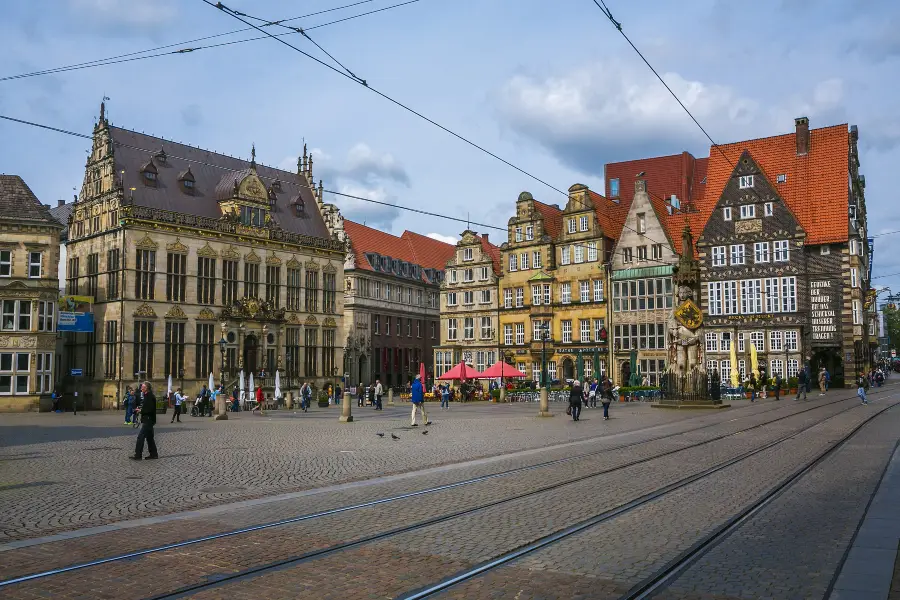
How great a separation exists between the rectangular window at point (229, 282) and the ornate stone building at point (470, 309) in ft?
63.4

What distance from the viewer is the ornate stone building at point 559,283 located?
6022cm

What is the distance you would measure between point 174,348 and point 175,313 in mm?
2331

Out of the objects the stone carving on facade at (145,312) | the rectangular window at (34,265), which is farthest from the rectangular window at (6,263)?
the stone carving on facade at (145,312)

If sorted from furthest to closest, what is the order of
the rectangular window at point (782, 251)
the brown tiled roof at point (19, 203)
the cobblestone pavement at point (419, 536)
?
the rectangular window at point (782, 251) < the brown tiled roof at point (19, 203) < the cobblestone pavement at point (419, 536)

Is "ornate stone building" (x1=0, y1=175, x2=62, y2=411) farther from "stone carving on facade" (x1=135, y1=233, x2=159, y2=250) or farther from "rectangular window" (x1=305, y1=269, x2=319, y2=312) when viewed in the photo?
"rectangular window" (x1=305, y1=269, x2=319, y2=312)

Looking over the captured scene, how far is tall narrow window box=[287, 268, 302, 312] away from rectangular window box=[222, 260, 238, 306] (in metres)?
5.00

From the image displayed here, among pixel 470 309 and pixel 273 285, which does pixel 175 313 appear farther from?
pixel 470 309

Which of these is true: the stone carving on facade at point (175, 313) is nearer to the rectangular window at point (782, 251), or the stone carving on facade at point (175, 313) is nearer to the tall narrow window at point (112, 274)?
the tall narrow window at point (112, 274)

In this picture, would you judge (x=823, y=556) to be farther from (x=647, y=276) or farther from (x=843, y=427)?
(x=647, y=276)

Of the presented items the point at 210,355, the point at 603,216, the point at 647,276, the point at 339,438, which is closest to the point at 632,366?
the point at 647,276

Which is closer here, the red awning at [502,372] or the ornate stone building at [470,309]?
the red awning at [502,372]

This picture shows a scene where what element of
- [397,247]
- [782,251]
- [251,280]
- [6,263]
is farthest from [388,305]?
[6,263]

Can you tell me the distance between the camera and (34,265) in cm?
4519

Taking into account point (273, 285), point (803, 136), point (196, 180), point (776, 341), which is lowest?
point (776, 341)
